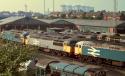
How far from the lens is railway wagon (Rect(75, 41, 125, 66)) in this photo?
3869cm

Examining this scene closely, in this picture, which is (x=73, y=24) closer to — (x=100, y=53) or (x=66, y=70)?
(x=100, y=53)

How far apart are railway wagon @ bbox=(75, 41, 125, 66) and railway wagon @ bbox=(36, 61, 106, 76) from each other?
8697 millimetres

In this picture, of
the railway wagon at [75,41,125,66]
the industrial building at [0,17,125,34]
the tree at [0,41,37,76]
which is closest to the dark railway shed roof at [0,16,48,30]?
the industrial building at [0,17,125,34]

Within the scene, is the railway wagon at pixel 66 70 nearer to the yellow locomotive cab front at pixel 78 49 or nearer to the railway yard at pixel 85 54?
the railway yard at pixel 85 54

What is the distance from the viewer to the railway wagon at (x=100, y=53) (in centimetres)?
3869

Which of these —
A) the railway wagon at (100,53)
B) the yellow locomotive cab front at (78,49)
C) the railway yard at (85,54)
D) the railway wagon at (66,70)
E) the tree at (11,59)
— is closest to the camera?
the tree at (11,59)

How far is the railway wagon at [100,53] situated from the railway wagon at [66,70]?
28.5ft

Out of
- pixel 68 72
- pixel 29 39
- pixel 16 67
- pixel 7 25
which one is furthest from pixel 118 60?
pixel 7 25

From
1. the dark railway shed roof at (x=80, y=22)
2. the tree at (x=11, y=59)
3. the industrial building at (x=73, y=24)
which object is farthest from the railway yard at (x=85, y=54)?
the dark railway shed roof at (x=80, y=22)

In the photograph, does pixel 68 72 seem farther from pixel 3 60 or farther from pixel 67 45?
pixel 67 45

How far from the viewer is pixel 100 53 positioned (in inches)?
1631

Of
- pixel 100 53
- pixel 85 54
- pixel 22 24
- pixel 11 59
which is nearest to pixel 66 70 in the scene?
pixel 11 59

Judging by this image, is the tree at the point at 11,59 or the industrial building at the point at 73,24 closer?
the tree at the point at 11,59

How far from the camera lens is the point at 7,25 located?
10656 cm
